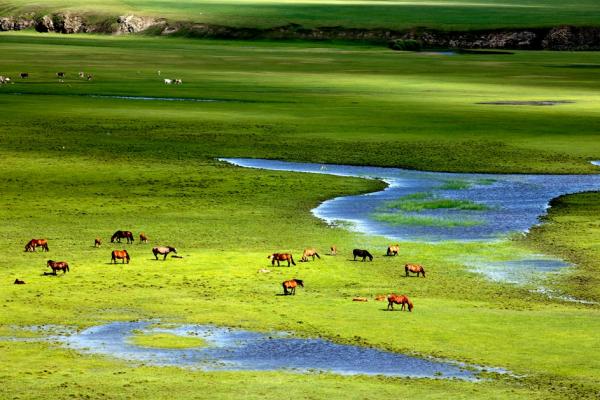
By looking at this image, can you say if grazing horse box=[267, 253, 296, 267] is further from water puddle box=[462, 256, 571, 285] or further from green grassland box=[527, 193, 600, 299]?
green grassland box=[527, 193, 600, 299]

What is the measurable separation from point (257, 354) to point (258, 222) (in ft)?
55.9

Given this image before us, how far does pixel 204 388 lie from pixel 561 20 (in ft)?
491

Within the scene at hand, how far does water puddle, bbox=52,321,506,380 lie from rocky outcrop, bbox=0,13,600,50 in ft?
443

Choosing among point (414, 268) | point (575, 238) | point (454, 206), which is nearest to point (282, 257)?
point (414, 268)

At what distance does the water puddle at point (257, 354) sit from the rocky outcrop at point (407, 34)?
135046 millimetres

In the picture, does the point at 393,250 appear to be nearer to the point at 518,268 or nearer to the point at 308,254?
the point at 308,254


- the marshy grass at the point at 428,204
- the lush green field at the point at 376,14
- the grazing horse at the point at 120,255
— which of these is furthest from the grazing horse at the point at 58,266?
the lush green field at the point at 376,14

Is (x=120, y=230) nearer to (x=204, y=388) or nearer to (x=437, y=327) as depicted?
(x=437, y=327)

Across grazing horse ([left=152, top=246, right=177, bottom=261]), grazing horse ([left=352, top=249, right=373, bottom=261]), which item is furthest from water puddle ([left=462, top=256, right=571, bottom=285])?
grazing horse ([left=152, top=246, right=177, bottom=261])

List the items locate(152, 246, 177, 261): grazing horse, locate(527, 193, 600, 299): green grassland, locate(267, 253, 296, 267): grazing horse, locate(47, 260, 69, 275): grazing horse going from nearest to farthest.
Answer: locate(47, 260, 69, 275): grazing horse → locate(527, 193, 600, 299): green grassland → locate(267, 253, 296, 267): grazing horse → locate(152, 246, 177, 261): grazing horse

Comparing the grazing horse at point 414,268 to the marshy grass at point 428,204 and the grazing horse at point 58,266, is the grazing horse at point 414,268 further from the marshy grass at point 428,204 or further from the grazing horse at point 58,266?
the marshy grass at point 428,204

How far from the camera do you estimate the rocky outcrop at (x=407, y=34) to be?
15775cm

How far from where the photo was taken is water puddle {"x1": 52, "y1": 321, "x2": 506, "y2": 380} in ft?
79.0

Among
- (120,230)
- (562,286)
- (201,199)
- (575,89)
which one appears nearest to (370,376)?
(562,286)
